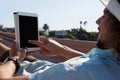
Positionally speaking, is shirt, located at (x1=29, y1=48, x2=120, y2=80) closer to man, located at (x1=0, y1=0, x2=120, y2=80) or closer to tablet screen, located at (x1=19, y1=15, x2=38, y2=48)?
man, located at (x1=0, y1=0, x2=120, y2=80)

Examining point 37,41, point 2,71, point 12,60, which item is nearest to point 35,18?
point 37,41

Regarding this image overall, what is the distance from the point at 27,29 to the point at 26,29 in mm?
10

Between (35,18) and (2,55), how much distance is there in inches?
21.4

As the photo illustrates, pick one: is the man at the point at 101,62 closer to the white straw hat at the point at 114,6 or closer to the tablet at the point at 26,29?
the white straw hat at the point at 114,6

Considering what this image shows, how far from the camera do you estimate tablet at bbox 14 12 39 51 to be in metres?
2.61

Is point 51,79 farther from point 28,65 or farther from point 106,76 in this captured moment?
point 28,65

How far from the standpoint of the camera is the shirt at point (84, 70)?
1.84m

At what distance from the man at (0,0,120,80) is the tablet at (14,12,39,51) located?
0.56m

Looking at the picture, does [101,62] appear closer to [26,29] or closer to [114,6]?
Answer: [114,6]

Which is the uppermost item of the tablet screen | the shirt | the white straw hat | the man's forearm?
the white straw hat

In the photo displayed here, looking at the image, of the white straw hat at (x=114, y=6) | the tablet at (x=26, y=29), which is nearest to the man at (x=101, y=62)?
the white straw hat at (x=114, y=6)

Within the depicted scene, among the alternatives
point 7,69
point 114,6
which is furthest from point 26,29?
point 114,6

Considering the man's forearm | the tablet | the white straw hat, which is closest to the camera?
the white straw hat

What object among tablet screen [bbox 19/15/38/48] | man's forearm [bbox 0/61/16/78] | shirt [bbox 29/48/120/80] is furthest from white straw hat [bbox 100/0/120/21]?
tablet screen [bbox 19/15/38/48]
